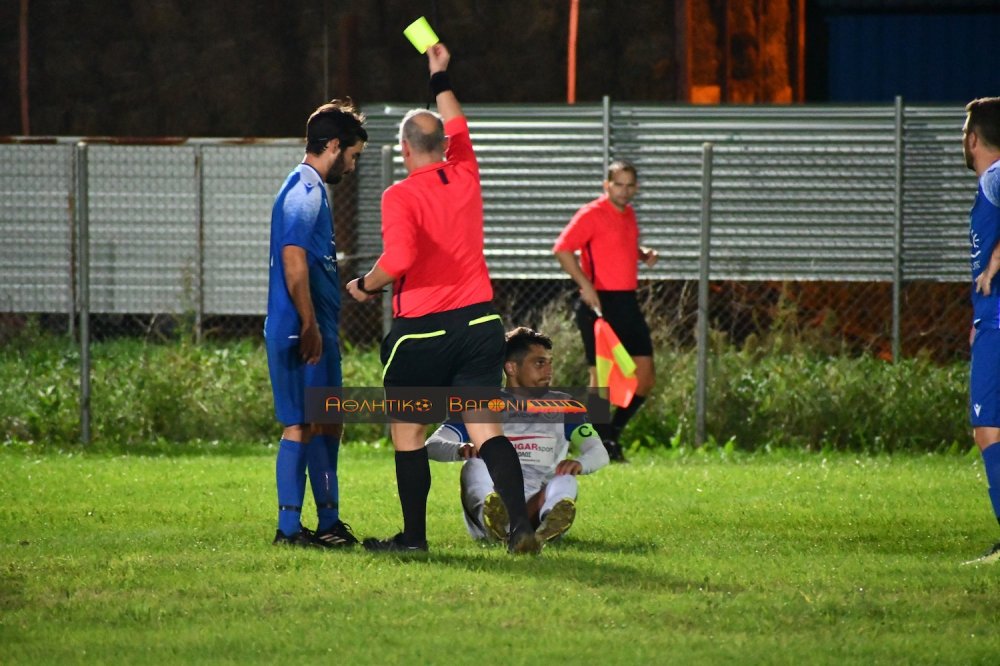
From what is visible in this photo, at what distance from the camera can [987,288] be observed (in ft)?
25.0

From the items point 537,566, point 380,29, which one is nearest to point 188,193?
point 380,29

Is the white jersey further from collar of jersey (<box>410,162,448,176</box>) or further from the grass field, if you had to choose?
collar of jersey (<box>410,162,448,176</box>)

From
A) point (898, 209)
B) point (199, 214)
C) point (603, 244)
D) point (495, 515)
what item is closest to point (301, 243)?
point (495, 515)

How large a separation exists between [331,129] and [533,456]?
6.25 ft

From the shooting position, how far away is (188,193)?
59.7 feet

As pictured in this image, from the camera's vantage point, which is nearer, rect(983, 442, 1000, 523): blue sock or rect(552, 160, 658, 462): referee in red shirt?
rect(983, 442, 1000, 523): blue sock

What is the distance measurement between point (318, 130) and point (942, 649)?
3921 millimetres

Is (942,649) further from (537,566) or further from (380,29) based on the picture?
(380,29)

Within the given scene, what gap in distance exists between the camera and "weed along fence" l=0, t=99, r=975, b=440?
51.8 feet

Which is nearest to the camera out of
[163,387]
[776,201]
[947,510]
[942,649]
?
[942,649]

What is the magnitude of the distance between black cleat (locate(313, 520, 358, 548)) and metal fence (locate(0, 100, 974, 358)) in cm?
682

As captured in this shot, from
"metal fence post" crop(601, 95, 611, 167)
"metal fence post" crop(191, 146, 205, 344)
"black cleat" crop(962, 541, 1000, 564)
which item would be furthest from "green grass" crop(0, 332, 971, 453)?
"black cleat" crop(962, 541, 1000, 564)

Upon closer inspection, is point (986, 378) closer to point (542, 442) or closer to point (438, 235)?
point (542, 442)

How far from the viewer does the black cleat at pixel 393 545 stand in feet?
25.7
